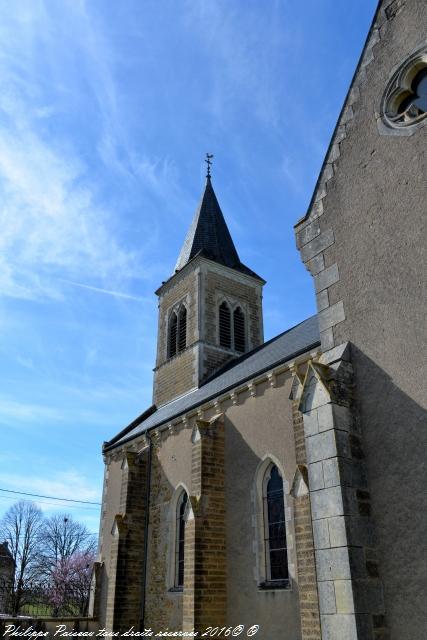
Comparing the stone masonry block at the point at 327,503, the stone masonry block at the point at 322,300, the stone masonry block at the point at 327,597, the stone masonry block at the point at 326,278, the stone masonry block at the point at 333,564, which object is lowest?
the stone masonry block at the point at 327,597

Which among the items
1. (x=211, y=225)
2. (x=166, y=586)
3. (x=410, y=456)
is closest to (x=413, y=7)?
(x=410, y=456)

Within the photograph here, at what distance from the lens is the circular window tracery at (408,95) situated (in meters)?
6.21

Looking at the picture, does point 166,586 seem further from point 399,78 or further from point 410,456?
point 399,78

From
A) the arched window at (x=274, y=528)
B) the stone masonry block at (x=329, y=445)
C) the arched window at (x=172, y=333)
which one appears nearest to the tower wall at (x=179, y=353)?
the arched window at (x=172, y=333)

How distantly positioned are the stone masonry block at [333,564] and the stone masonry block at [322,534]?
0.05 m

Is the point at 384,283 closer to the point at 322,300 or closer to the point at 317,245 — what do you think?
the point at 322,300

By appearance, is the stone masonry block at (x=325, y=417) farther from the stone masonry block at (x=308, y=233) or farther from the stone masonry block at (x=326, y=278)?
the stone masonry block at (x=308, y=233)

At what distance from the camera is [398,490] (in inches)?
200

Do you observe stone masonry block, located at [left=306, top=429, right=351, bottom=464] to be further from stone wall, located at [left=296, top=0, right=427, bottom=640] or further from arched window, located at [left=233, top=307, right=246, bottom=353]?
arched window, located at [left=233, top=307, right=246, bottom=353]

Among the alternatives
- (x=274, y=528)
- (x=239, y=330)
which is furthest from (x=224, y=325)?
(x=274, y=528)

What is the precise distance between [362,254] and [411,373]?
178 cm

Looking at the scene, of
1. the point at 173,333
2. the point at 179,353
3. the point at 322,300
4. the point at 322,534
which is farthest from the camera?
the point at 173,333

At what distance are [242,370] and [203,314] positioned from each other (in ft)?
18.6

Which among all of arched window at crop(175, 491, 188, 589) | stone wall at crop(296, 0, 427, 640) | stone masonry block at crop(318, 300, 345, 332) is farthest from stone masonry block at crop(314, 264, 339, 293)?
arched window at crop(175, 491, 188, 589)
